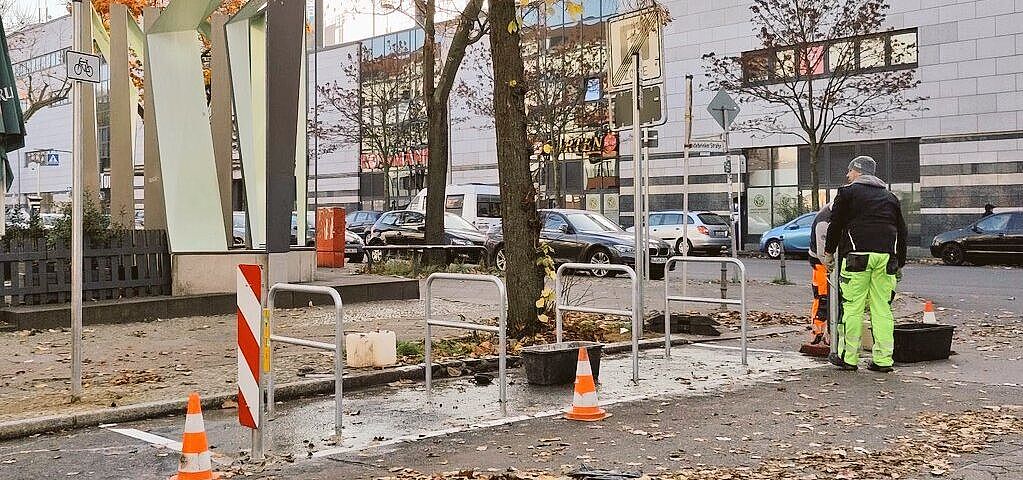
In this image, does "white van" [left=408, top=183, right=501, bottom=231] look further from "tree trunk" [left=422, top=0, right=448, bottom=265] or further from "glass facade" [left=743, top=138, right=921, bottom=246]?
"glass facade" [left=743, top=138, right=921, bottom=246]

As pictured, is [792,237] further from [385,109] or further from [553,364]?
[553,364]

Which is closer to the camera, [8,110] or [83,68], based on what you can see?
[83,68]

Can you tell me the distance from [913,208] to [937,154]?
6.19 feet

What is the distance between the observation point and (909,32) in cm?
3384

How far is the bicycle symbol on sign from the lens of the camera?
798cm

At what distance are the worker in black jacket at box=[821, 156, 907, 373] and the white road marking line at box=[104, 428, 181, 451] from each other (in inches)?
234

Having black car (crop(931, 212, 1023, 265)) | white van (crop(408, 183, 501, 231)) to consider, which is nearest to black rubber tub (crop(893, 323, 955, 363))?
black car (crop(931, 212, 1023, 265))

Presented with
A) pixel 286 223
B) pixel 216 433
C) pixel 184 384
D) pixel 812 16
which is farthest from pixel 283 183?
pixel 812 16

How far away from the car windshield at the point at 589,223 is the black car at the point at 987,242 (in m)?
9.91

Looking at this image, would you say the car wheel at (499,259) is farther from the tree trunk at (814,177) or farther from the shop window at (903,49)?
the shop window at (903,49)

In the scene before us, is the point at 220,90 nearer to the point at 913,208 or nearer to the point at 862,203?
the point at 862,203

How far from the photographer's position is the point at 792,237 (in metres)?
32.2

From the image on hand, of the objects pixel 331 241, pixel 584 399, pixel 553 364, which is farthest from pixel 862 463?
pixel 331 241

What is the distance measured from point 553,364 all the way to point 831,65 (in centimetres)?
2775
